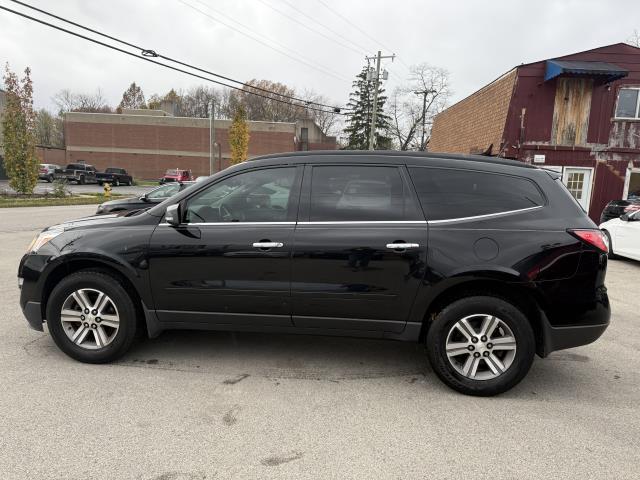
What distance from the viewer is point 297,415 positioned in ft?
10.2

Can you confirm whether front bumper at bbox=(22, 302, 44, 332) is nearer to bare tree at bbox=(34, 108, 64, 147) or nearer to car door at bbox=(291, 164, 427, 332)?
car door at bbox=(291, 164, 427, 332)

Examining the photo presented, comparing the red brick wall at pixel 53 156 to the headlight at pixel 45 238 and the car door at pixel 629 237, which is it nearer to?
the headlight at pixel 45 238

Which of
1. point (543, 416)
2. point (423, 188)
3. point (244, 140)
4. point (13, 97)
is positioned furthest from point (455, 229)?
point (244, 140)

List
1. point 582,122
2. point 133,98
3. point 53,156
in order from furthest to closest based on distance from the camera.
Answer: point 133,98
point 53,156
point 582,122

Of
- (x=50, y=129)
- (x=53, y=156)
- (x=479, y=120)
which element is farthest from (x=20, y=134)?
(x=50, y=129)

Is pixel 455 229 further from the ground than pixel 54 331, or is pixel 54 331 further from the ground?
pixel 455 229

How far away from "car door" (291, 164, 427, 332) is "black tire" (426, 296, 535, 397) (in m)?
0.29

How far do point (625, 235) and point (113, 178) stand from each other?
134 feet

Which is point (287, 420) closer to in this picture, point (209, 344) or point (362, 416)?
point (362, 416)

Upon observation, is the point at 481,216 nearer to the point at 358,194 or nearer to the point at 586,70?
the point at 358,194

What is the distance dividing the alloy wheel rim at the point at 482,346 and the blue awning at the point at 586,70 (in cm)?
1386

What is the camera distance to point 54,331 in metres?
3.81

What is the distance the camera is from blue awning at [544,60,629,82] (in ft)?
46.9

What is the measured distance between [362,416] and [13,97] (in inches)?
943
